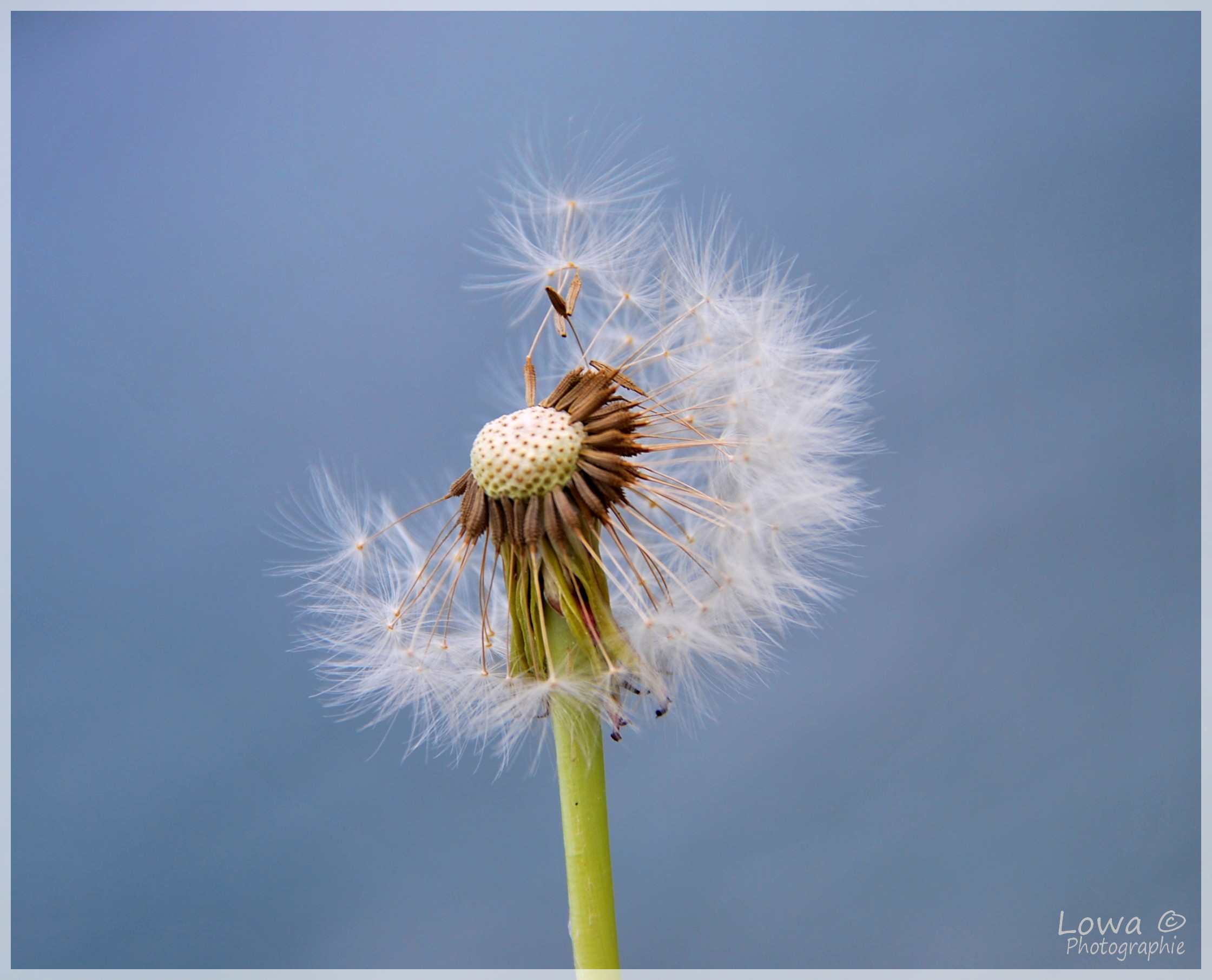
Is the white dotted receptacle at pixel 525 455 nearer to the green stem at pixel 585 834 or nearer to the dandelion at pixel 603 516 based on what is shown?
the dandelion at pixel 603 516

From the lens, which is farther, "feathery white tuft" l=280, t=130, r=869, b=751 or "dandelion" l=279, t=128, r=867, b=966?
"feathery white tuft" l=280, t=130, r=869, b=751

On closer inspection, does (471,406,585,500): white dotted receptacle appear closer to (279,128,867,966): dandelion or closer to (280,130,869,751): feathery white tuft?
(279,128,867,966): dandelion

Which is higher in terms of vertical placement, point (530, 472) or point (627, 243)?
point (627, 243)

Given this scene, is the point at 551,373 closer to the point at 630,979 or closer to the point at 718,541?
the point at 718,541

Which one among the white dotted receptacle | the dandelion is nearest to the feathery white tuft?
the dandelion

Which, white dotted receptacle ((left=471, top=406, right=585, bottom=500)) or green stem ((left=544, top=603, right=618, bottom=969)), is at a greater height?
white dotted receptacle ((left=471, top=406, right=585, bottom=500))

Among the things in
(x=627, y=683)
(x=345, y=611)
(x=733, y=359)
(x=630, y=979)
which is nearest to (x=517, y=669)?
(x=627, y=683)

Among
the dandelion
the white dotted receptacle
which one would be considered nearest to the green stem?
the dandelion
